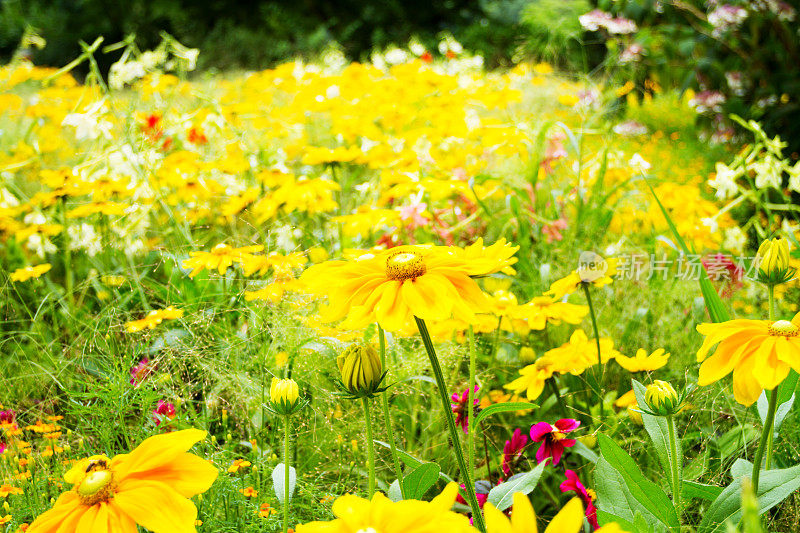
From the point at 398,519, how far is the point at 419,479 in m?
0.23

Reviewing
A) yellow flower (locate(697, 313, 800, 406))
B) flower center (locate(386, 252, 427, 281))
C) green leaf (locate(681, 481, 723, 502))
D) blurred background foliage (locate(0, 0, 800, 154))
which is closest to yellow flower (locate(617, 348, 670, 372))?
green leaf (locate(681, 481, 723, 502))

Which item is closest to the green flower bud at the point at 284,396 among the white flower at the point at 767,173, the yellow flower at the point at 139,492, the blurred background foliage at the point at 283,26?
the yellow flower at the point at 139,492

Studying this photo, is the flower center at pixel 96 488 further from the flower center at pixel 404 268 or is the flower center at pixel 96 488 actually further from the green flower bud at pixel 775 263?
the green flower bud at pixel 775 263

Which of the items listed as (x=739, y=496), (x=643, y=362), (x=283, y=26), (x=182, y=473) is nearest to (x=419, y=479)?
(x=182, y=473)

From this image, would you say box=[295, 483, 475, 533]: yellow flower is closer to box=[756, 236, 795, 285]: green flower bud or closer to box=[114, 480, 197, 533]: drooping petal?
box=[114, 480, 197, 533]: drooping petal

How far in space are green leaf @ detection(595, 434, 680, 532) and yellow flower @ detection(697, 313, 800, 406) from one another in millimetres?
145

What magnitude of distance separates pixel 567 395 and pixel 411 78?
1.86m

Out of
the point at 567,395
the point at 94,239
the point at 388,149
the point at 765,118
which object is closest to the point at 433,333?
the point at 567,395

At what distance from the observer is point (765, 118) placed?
8.50 feet

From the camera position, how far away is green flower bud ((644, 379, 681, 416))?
67cm

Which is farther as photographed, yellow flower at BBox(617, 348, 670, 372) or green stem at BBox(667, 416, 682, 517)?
yellow flower at BBox(617, 348, 670, 372)

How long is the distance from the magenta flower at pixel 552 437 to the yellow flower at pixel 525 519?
52 cm

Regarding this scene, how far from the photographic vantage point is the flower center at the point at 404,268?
650 millimetres

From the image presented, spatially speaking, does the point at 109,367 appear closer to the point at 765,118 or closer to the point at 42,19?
the point at 765,118
